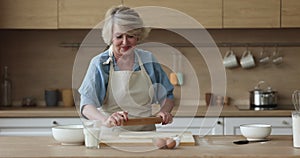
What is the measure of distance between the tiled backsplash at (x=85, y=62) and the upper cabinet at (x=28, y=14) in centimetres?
37

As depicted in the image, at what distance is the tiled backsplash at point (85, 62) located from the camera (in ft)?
15.0

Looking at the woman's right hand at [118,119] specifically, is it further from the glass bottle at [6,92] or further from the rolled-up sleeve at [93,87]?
the glass bottle at [6,92]

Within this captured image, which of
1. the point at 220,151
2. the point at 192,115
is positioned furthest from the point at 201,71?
the point at 220,151

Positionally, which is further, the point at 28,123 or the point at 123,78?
the point at 28,123

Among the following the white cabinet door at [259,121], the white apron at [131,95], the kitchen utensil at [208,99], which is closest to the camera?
the white apron at [131,95]

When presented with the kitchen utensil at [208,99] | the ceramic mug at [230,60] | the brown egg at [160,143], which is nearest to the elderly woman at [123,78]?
the brown egg at [160,143]

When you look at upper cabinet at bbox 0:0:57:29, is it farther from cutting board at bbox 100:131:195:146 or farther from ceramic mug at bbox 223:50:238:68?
cutting board at bbox 100:131:195:146

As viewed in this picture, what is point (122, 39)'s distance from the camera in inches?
108

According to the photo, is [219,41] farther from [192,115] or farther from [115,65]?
[115,65]

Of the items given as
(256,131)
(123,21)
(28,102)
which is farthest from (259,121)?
(28,102)

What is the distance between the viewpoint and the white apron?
2979 mm

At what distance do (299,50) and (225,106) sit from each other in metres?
0.74

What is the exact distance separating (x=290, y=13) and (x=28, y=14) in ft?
6.11

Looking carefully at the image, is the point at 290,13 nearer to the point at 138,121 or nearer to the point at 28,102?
the point at 28,102
